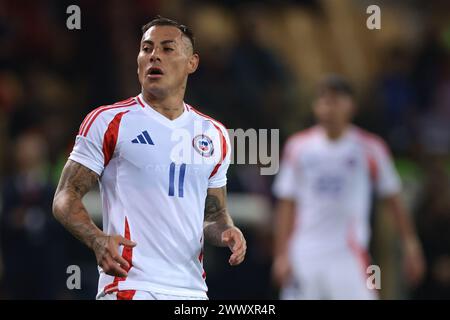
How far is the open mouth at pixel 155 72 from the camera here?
5669 millimetres

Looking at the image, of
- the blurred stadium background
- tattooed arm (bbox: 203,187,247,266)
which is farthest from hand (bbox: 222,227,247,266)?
the blurred stadium background

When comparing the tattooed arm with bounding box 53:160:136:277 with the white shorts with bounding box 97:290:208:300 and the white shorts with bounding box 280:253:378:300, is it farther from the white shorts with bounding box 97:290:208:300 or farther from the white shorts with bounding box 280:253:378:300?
the white shorts with bounding box 280:253:378:300

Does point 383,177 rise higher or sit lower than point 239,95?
lower

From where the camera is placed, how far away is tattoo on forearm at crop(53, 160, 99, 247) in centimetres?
543

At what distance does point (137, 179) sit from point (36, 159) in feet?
18.1

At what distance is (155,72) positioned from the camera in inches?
224

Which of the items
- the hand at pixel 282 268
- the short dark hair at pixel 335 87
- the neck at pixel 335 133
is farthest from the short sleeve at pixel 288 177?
the short dark hair at pixel 335 87

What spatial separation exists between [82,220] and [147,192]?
0.38 m

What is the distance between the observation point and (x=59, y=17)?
13633 mm

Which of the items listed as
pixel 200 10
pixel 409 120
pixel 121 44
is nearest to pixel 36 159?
pixel 121 44

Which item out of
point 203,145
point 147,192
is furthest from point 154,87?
point 147,192

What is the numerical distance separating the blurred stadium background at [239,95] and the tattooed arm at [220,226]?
3.85 meters

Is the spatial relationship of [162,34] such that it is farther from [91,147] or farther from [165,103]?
[91,147]
